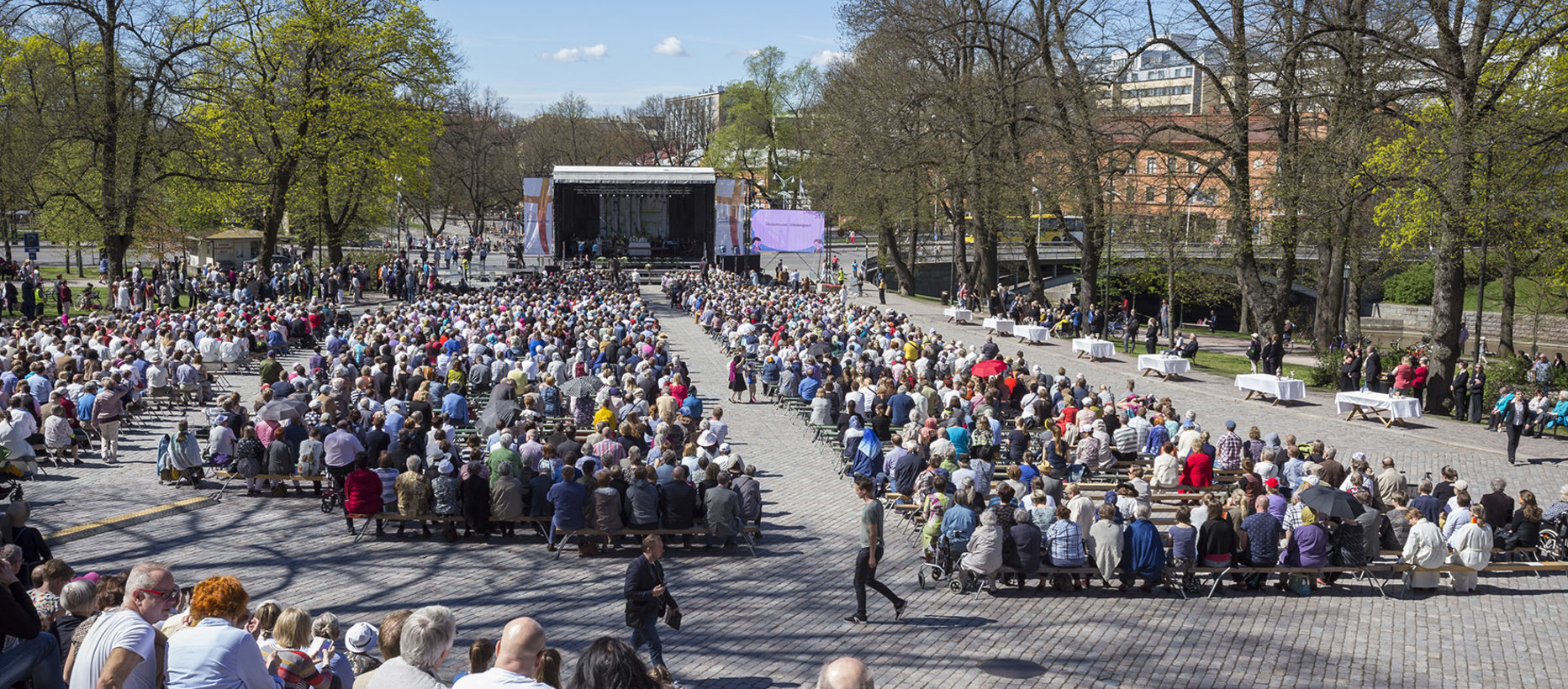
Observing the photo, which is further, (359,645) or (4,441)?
(4,441)

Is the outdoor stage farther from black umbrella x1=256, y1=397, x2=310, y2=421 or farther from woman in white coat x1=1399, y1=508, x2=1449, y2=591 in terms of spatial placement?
woman in white coat x1=1399, y1=508, x2=1449, y2=591

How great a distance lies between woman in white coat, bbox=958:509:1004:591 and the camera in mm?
10930

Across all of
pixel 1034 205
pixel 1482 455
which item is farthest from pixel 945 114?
pixel 1482 455

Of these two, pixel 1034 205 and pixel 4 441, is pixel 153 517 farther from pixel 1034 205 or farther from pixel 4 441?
→ pixel 1034 205

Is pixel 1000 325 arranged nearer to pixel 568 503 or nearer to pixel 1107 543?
pixel 1107 543

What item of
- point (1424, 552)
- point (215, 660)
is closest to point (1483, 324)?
point (1424, 552)

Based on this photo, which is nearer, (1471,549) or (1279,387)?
(1471,549)

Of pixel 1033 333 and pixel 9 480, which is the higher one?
pixel 1033 333

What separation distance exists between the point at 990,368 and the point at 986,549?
10029 mm

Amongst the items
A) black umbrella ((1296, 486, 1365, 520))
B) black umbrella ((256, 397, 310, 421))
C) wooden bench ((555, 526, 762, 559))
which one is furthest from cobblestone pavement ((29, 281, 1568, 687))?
black umbrella ((256, 397, 310, 421))

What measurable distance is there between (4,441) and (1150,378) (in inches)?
837

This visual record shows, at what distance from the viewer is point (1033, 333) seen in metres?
31.8

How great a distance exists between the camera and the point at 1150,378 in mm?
26188

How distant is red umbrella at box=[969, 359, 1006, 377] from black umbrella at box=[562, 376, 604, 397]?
672 cm
